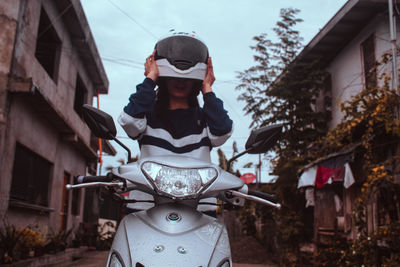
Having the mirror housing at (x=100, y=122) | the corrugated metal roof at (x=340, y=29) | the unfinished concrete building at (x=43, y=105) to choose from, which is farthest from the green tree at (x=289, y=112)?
the mirror housing at (x=100, y=122)

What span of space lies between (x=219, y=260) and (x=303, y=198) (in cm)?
1159

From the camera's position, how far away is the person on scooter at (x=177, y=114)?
2.34 meters

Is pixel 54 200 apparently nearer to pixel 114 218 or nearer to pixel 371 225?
pixel 371 225

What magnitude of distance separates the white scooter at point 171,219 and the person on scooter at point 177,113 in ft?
1.17

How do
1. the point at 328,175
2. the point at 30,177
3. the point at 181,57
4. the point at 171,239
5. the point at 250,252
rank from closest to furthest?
the point at 171,239 < the point at 181,57 < the point at 30,177 < the point at 328,175 < the point at 250,252

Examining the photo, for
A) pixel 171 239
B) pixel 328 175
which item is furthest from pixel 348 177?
pixel 171 239

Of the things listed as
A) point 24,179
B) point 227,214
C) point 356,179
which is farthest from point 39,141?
point 227,214

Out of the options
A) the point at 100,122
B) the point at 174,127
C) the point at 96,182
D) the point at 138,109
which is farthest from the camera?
the point at 174,127

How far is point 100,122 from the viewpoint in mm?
2088

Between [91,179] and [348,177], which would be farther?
[348,177]

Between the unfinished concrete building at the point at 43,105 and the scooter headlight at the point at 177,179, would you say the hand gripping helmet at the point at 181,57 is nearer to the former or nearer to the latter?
the scooter headlight at the point at 177,179

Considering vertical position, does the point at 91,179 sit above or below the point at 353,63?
below

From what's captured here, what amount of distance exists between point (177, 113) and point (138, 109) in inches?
15.6

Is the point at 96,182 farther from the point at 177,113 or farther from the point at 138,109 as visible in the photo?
the point at 177,113
